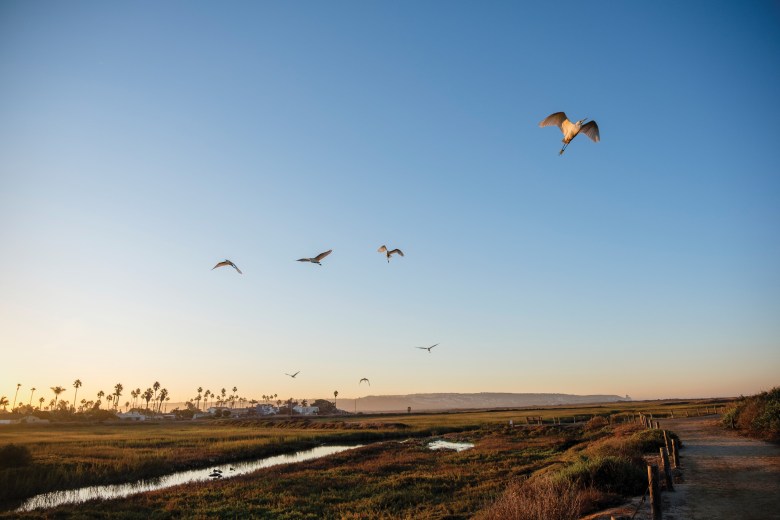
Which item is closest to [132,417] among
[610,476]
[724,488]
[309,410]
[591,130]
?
[309,410]

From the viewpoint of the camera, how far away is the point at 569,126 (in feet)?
48.5

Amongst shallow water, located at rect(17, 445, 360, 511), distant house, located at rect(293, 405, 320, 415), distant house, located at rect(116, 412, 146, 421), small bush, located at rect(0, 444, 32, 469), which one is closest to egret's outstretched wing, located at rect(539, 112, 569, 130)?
shallow water, located at rect(17, 445, 360, 511)

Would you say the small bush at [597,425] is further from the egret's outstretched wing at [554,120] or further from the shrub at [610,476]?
the egret's outstretched wing at [554,120]

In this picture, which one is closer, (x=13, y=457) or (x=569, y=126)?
(x=569, y=126)

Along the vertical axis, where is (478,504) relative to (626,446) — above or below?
below

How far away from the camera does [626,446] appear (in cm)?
2397

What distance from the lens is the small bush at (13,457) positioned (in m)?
31.4

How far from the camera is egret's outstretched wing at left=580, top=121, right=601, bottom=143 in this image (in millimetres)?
14461

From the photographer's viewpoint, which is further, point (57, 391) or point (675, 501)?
point (57, 391)

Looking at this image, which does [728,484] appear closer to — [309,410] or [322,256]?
[322,256]

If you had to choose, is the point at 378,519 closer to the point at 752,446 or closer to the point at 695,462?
the point at 695,462

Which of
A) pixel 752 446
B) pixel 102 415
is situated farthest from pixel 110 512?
pixel 102 415

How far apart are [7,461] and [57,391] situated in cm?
21181

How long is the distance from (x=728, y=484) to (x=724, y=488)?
2.40 ft
